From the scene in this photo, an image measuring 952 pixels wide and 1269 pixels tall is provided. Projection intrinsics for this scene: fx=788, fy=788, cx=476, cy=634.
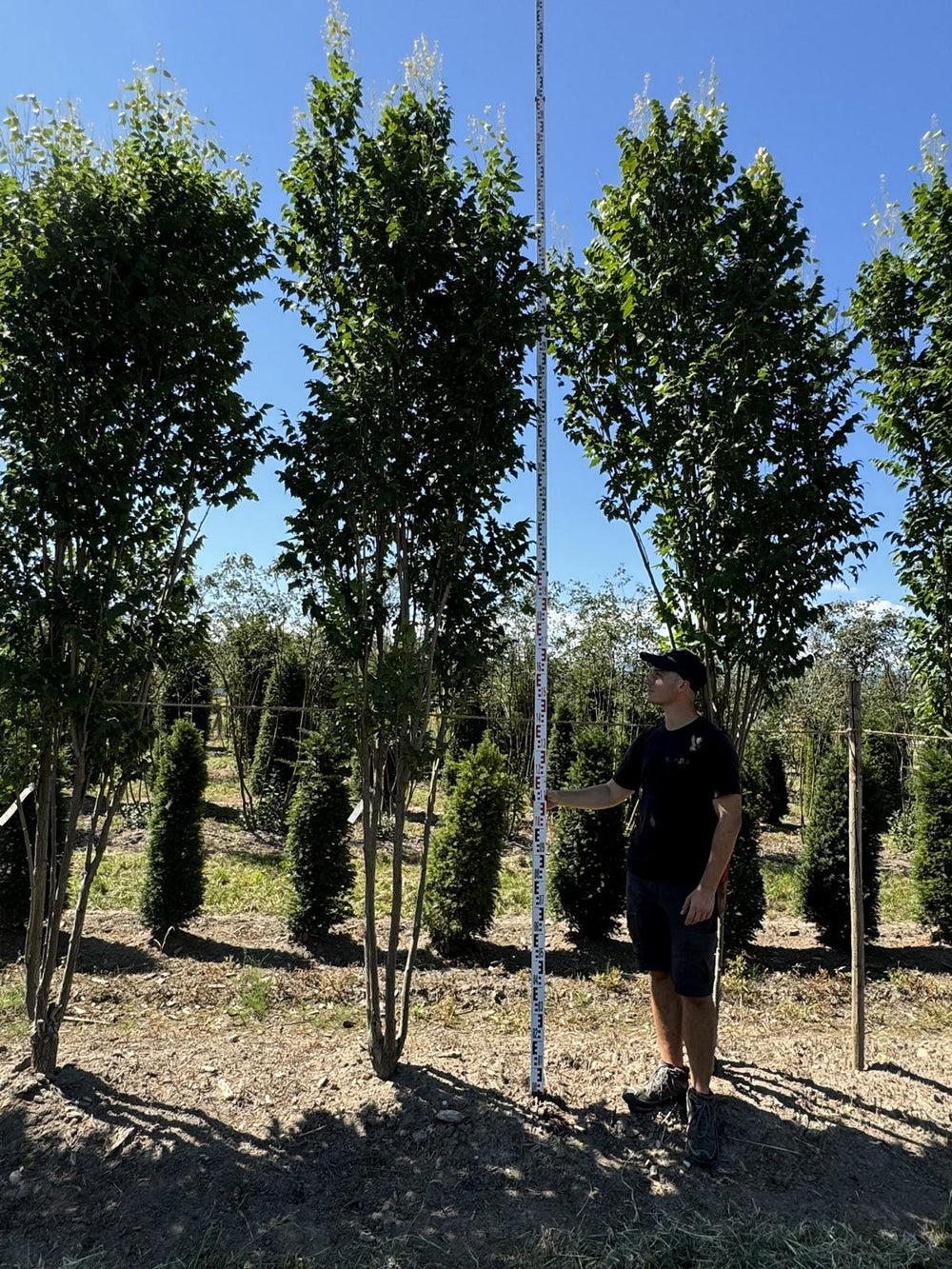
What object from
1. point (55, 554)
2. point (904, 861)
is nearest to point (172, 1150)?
point (55, 554)

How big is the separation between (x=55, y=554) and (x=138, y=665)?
0.64 m

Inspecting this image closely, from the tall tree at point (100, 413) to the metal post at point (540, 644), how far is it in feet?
4.57

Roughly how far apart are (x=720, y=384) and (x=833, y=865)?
494 centimetres

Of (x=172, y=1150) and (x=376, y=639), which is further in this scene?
(x=376, y=639)

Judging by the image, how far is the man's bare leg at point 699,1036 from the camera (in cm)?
316

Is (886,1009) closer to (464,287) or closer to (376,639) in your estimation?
(376,639)

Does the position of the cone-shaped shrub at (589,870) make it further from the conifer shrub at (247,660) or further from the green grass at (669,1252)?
the conifer shrub at (247,660)

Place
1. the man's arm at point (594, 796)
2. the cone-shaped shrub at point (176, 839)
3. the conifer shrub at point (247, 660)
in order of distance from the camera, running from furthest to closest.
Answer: the conifer shrub at point (247, 660) → the cone-shaped shrub at point (176, 839) → the man's arm at point (594, 796)

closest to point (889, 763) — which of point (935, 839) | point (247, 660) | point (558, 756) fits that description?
point (558, 756)

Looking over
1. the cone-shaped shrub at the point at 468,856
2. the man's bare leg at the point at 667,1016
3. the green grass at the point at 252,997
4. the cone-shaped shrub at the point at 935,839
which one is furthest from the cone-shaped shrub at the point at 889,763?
the green grass at the point at 252,997

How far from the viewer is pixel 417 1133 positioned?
3.30m

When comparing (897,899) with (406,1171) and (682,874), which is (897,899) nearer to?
(682,874)

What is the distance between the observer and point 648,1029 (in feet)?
15.4

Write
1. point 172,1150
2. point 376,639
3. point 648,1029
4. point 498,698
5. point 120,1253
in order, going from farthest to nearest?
1. point 498,698
2. point 648,1029
3. point 376,639
4. point 172,1150
5. point 120,1253
